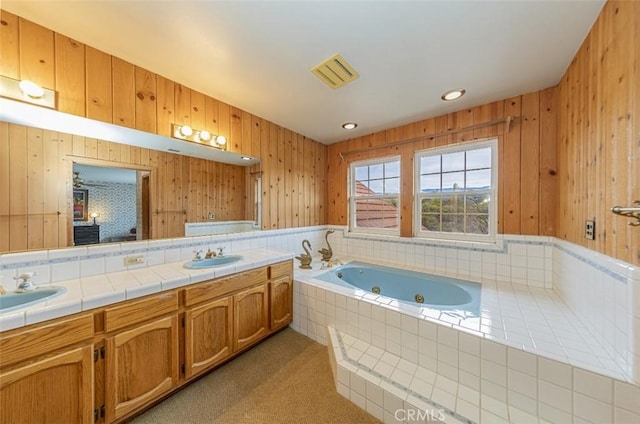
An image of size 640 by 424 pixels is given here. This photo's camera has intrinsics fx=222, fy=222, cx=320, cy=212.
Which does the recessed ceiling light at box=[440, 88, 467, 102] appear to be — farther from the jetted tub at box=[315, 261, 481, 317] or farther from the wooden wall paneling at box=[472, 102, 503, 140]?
the jetted tub at box=[315, 261, 481, 317]

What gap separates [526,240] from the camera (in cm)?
221

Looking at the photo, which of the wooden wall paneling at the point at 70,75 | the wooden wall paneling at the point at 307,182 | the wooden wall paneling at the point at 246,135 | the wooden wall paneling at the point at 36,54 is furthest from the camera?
the wooden wall paneling at the point at 307,182

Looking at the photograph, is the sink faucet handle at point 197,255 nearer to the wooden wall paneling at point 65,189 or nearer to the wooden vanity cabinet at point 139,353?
the wooden vanity cabinet at point 139,353

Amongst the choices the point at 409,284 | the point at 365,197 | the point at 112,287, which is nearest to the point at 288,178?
the point at 365,197

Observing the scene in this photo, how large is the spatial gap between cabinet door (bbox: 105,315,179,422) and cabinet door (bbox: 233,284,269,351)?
446 millimetres

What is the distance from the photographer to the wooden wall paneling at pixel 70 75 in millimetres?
1436

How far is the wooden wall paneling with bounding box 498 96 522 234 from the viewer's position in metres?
2.24

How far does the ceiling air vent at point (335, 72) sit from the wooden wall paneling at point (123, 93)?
1.41m

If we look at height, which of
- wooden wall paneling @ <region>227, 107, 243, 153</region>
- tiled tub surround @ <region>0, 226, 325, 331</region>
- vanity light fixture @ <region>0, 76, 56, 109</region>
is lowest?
tiled tub surround @ <region>0, 226, 325, 331</region>

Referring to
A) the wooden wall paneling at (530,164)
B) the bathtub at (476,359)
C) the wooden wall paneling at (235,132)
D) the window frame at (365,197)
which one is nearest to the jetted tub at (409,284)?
the bathtub at (476,359)

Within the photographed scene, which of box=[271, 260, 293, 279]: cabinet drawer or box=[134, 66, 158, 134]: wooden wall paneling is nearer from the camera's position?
box=[134, 66, 158, 134]: wooden wall paneling

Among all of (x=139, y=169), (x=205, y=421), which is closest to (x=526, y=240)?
(x=205, y=421)

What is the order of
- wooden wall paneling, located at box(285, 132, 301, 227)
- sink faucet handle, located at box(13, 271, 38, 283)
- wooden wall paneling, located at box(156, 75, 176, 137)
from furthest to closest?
wooden wall paneling, located at box(285, 132, 301, 227) < wooden wall paneling, located at box(156, 75, 176, 137) < sink faucet handle, located at box(13, 271, 38, 283)

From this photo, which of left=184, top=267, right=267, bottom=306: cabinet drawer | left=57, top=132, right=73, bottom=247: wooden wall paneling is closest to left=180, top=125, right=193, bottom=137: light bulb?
left=57, top=132, right=73, bottom=247: wooden wall paneling
